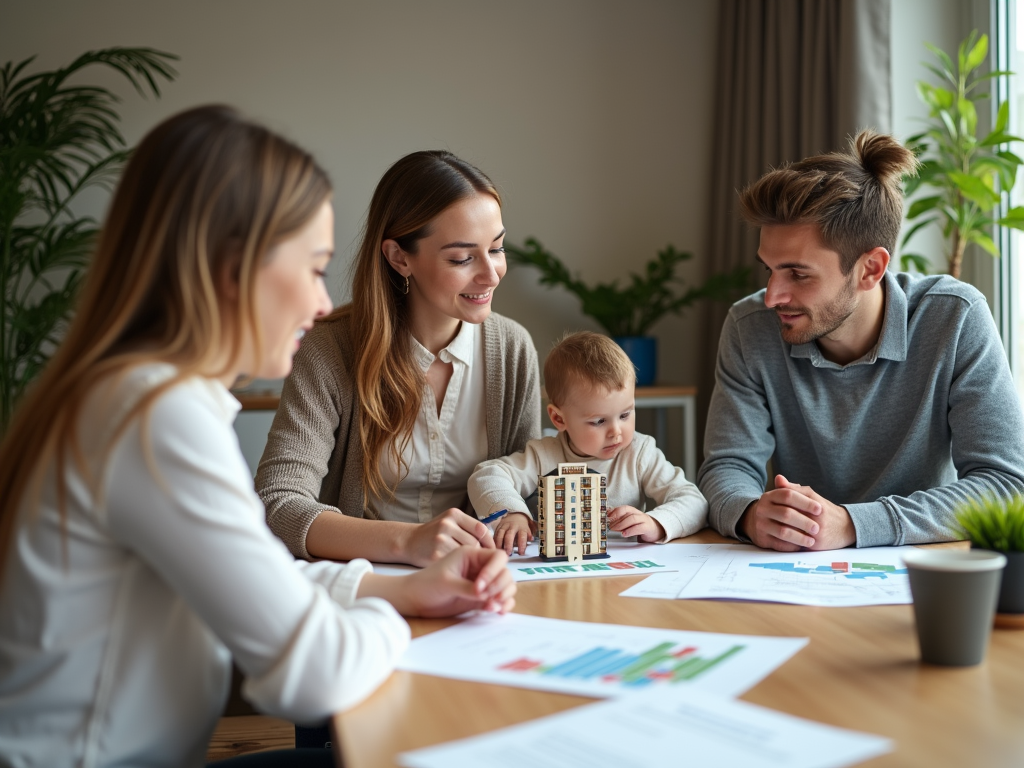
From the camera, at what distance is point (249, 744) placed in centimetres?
225

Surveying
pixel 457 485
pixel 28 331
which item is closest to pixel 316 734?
pixel 457 485

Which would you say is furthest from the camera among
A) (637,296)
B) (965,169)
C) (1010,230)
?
(637,296)

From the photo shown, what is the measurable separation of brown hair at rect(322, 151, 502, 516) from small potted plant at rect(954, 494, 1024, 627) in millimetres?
976

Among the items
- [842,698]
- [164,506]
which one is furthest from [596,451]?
[164,506]

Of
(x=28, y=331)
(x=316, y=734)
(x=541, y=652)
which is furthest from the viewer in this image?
(x=28, y=331)

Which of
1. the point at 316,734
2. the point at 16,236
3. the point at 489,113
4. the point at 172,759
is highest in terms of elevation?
the point at 489,113

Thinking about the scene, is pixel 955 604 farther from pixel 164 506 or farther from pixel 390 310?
pixel 390 310

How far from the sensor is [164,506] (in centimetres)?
79

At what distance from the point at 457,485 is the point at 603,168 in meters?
2.51

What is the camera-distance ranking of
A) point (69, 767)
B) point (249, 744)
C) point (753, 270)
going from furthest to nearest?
point (753, 270), point (249, 744), point (69, 767)

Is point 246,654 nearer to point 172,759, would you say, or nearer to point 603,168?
point 172,759

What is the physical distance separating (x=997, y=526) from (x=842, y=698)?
0.34m

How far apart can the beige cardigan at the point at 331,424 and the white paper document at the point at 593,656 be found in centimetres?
51

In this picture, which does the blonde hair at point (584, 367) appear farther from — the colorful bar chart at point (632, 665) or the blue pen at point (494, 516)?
the colorful bar chart at point (632, 665)
